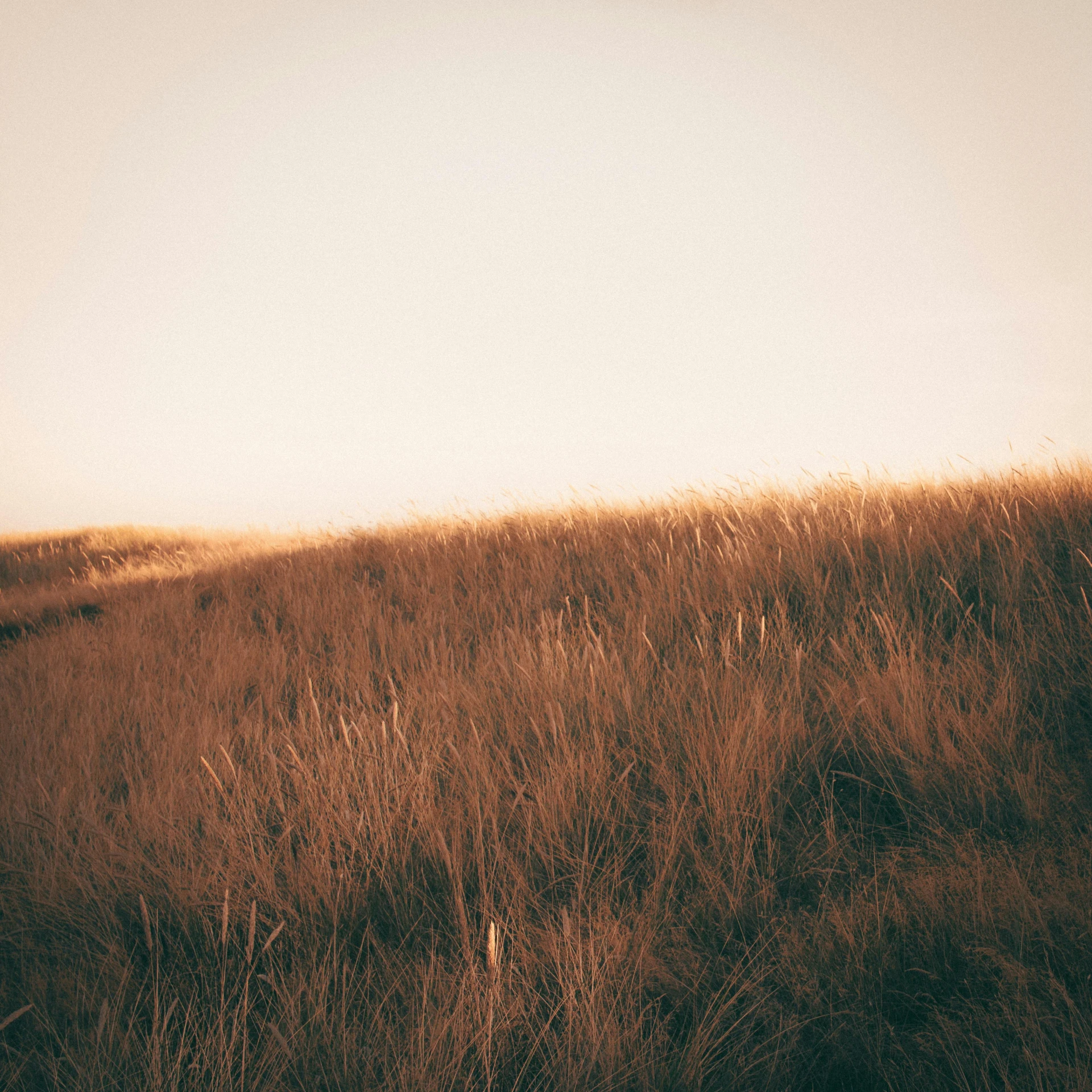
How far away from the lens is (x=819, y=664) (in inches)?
68.5

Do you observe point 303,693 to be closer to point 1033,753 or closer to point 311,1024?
point 311,1024

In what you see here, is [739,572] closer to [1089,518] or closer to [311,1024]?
[1089,518]

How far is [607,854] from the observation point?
3.83 ft

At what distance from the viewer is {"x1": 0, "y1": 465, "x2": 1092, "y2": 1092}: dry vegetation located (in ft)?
2.51

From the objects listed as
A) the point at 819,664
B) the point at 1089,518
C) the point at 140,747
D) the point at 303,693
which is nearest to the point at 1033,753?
the point at 819,664

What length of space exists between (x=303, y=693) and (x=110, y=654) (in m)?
1.56

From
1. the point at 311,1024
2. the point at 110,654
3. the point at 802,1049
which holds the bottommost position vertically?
the point at 802,1049

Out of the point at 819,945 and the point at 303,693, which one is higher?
the point at 303,693

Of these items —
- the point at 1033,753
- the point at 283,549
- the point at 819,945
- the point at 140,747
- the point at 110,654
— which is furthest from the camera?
the point at 283,549

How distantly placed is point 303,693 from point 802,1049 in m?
1.94

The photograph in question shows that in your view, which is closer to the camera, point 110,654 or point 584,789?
point 584,789

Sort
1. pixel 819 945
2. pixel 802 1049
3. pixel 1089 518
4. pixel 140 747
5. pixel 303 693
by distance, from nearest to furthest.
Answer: pixel 802 1049
pixel 819 945
pixel 140 747
pixel 303 693
pixel 1089 518

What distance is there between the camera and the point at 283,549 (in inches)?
246

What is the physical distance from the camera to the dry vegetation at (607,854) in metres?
0.77
